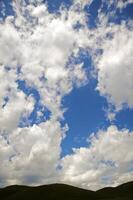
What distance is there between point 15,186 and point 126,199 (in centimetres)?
7463

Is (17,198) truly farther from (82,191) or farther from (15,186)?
(15,186)

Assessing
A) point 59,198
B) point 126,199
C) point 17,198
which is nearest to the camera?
point 126,199

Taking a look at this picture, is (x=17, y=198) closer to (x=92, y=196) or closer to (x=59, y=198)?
(x=59, y=198)

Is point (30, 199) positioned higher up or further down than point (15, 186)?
further down

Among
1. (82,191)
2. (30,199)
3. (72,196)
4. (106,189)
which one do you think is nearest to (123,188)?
(106,189)

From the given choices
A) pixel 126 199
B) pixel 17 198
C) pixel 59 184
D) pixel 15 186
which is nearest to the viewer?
pixel 126 199

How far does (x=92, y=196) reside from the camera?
116 meters

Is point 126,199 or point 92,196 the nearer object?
point 126,199

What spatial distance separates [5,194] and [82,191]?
1630 inches

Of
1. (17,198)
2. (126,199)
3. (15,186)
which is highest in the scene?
(15,186)

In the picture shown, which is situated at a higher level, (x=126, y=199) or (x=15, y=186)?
(x=15, y=186)

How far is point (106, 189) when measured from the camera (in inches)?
5512

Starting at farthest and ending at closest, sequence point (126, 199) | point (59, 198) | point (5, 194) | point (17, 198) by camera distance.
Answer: point (5, 194), point (17, 198), point (59, 198), point (126, 199)

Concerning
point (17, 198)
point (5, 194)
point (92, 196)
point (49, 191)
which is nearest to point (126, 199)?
point (92, 196)
